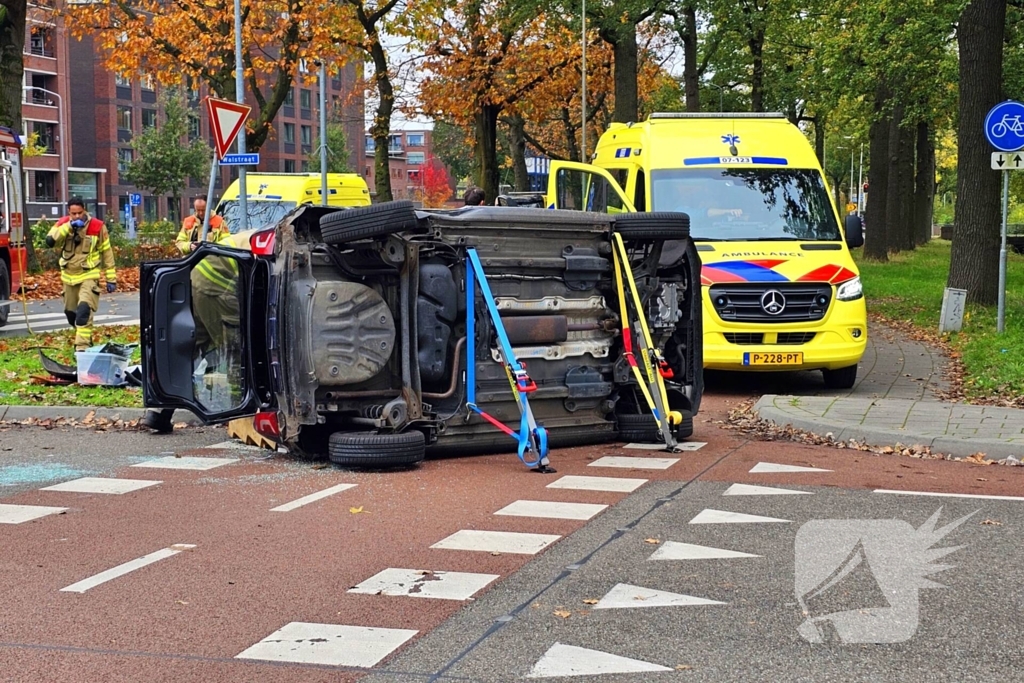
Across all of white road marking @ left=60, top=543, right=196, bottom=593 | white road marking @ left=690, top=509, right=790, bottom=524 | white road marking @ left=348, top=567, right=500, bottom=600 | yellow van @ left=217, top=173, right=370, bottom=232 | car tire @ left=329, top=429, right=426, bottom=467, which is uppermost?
yellow van @ left=217, top=173, right=370, bottom=232

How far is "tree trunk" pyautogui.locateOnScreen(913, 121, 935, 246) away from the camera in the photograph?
160 ft

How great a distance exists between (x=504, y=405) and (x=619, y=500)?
5.55 ft

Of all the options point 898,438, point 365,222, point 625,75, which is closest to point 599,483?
point 365,222

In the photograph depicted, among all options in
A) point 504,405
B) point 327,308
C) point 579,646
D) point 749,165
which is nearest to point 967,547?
point 579,646

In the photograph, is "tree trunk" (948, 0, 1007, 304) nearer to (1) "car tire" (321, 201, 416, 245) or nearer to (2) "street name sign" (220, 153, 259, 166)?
(2) "street name sign" (220, 153, 259, 166)

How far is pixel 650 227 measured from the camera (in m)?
9.70

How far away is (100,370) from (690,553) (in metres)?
8.25

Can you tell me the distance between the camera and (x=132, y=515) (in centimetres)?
736

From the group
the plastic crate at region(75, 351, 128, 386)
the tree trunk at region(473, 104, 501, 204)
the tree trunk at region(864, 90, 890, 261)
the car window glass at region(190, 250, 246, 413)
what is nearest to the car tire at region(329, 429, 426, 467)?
the car window glass at region(190, 250, 246, 413)

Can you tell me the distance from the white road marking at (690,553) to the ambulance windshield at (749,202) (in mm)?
7480

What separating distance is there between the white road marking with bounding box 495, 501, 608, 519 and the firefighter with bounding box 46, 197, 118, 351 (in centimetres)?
995

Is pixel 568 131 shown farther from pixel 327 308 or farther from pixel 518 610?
pixel 518 610

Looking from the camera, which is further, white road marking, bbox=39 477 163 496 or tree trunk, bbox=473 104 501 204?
tree trunk, bbox=473 104 501 204

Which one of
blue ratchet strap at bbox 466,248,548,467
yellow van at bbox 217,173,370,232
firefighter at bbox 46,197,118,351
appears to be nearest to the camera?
blue ratchet strap at bbox 466,248,548,467
